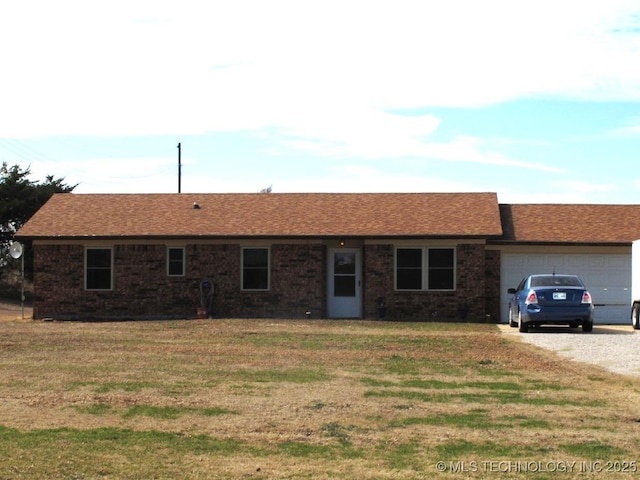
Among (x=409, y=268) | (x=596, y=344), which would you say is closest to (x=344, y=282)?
(x=409, y=268)

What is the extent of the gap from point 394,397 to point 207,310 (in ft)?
60.9

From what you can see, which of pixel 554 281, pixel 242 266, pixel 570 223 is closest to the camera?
pixel 554 281

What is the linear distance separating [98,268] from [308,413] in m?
21.5

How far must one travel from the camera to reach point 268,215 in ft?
107

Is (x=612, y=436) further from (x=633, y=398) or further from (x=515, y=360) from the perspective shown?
(x=515, y=360)

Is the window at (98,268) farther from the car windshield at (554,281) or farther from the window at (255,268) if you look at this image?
the car windshield at (554,281)

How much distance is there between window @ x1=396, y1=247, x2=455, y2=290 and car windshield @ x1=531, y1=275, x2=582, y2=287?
5122mm

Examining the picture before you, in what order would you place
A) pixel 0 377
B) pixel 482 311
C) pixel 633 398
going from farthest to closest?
pixel 482 311
pixel 0 377
pixel 633 398

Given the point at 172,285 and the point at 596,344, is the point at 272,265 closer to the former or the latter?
the point at 172,285

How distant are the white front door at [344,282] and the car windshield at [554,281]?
7143 millimetres

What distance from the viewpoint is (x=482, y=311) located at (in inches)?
1192

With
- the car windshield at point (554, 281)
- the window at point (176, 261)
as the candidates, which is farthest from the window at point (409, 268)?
the window at point (176, 261)

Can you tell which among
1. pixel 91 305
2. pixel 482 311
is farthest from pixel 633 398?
pixel 91 305

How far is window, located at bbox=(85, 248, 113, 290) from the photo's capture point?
31.6 m
